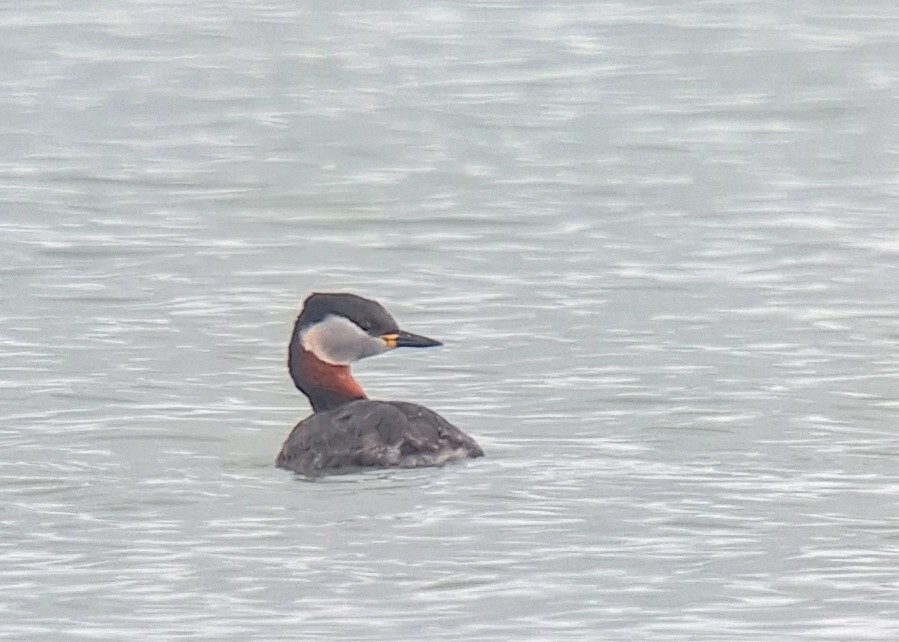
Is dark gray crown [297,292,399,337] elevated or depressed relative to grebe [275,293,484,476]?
elevated

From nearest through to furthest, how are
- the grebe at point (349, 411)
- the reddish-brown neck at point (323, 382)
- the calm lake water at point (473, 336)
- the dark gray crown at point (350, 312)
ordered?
1. the calm lake water at point (473, 336)
2. the grebe at point (349, 411)
3. the dark gray crown at point (350, 312)
4. the reddish-brown neck at point (323, 382)

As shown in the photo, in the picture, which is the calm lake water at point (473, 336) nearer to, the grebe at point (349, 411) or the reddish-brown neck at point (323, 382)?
the grebe at point (349, 411)

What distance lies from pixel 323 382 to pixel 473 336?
214cm

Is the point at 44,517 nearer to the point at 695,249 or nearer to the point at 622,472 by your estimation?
the point at 622,472

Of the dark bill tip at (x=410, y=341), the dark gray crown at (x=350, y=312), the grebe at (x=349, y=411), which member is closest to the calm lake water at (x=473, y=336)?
the grebe at (x=349, y=411)

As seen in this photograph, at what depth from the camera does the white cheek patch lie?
13.5 metres

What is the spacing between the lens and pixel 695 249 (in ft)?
60.0

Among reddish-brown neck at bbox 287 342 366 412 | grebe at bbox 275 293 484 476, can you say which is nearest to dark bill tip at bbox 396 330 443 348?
grebe at bbox 275 293 484 476

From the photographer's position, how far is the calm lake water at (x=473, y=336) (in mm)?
10180

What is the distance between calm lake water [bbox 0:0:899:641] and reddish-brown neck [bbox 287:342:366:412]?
275mm

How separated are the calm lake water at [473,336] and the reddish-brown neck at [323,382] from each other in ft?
0.90

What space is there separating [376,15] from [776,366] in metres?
21.6

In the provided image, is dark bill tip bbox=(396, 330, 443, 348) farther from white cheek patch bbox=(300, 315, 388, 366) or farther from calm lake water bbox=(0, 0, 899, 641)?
calm lake water bbox=(0, 0, 899, 641)

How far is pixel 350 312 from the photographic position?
13.4 m
